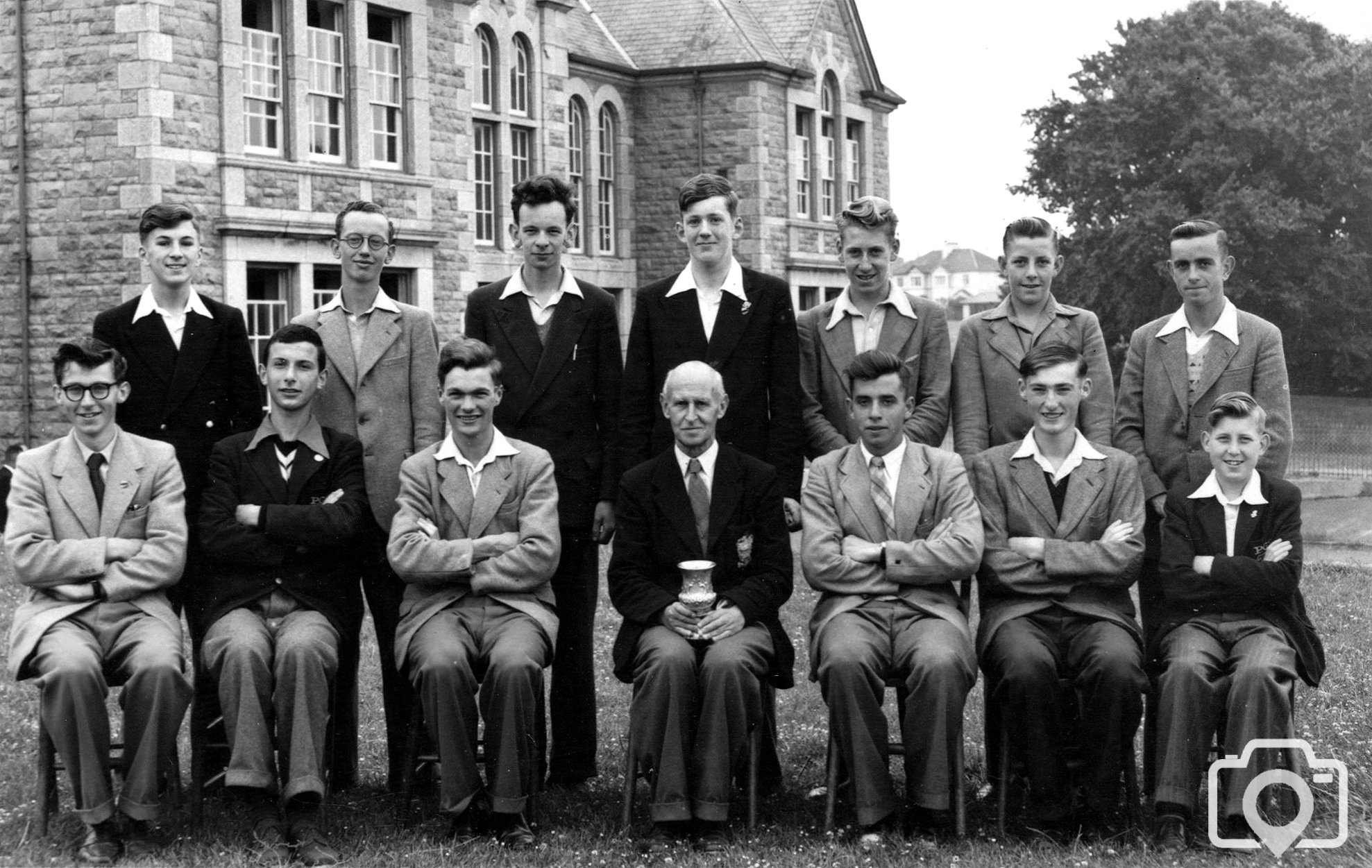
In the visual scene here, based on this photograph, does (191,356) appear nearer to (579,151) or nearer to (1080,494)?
(1080,494)

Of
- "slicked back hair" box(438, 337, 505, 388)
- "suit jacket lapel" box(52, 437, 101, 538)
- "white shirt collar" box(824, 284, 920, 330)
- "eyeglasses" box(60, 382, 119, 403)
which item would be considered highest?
"white shirt collar" box(824, 284, 920, 330)

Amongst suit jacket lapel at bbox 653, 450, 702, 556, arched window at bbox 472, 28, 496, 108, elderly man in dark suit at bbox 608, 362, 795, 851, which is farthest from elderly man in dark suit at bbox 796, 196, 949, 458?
arched window at bbox 472, 28, 496, 108

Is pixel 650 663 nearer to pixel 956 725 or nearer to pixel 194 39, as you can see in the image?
pixel 956 725

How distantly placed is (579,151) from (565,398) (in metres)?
21.6

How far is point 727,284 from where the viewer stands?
6.28 metres

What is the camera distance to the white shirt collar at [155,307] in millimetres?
6207

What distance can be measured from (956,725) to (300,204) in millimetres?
14030

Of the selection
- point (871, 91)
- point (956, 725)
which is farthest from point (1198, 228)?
point (871, 91)

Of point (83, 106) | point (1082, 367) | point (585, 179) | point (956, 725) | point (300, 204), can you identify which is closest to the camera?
point (956, 725)

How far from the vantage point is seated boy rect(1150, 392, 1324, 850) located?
17.8ft

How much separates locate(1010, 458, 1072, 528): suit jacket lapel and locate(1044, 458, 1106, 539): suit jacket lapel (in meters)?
0.02

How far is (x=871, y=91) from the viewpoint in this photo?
3147cm

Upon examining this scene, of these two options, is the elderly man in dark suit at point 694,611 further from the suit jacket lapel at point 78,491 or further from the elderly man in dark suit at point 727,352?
the suit jacket lapel at point 78,491

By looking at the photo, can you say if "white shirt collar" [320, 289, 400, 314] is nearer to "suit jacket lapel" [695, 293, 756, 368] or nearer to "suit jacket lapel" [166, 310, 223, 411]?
"suit jacket lapel" [166, 310, 223, 411]
